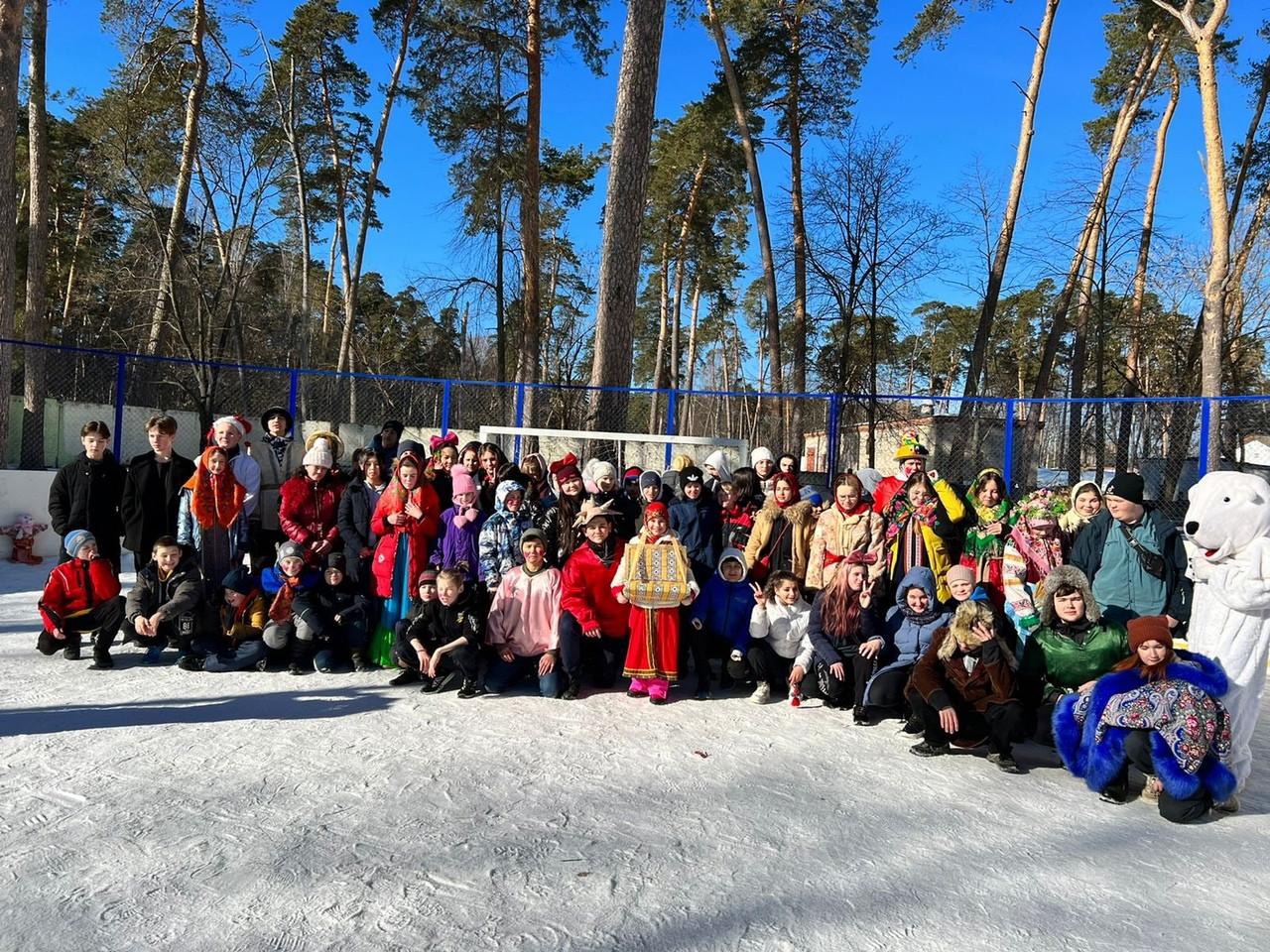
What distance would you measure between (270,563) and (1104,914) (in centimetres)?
496

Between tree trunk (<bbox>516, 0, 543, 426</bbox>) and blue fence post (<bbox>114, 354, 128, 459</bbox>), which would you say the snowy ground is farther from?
tree trunk (<bbox>516, 0, 543, 426</bbox>)

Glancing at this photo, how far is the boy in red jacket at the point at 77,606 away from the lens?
485cm

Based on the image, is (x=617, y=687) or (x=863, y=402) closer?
(x=617, y=687)

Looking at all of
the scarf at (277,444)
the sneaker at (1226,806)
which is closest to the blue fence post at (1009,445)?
the sneaker at (1226,806)

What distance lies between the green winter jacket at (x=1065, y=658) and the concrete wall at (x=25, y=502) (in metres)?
9.29

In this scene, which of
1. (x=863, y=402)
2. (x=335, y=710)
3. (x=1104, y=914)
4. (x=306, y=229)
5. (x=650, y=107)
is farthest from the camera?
(x=306, y=229)

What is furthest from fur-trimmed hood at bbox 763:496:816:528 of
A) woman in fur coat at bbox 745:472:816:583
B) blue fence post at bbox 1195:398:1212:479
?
blue fence post at bbox 1195:398:1212:479

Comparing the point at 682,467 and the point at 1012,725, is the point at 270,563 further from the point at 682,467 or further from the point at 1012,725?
the point at 1012,725

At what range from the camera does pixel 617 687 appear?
15.9ft

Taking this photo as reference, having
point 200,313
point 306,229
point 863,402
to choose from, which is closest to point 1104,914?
point 863,402

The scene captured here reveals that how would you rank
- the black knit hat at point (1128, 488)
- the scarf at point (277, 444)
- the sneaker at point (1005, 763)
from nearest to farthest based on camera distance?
1. the sneaker at point (1005, 763)
2. the black knit hat at point (1128, 488)
3. the scarf at point (277, 444)

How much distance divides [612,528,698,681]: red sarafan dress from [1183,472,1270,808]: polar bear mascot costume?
2457mm

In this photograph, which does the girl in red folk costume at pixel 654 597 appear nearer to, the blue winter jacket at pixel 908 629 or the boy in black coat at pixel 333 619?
the blue winter jacket at pixel 908 629

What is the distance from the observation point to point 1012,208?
13445 millimetres
